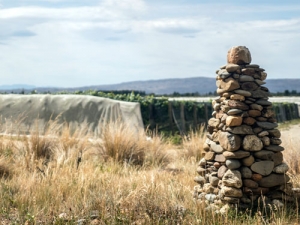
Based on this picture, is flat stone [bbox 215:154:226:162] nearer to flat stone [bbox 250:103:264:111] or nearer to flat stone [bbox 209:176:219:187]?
flat stone [bbox 209:176:219:187]

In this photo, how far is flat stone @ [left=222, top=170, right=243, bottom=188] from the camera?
5523mm

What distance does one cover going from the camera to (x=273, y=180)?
226 inches

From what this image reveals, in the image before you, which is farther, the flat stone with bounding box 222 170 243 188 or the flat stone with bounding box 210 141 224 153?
the flat stone with bounding box 210 141 224 153

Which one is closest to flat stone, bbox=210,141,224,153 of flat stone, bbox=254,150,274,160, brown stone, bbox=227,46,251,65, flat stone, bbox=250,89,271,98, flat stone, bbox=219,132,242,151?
flat stone, bbox=219,132,242,151

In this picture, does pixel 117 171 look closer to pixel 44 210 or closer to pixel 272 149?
pixel 44 210

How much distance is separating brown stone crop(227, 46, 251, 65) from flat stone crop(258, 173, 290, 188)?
1489 millimetres

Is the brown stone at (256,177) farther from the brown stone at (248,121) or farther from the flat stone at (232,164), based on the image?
the brown stone at (248,121)

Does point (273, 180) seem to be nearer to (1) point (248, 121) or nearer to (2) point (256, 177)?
(2) point (256, 177)

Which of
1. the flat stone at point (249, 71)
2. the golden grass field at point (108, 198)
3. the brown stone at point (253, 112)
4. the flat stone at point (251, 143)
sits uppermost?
the flat stone at point (249, 71)

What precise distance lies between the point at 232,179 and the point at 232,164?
181mm

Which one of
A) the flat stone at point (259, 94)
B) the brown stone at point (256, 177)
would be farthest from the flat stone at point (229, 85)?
the brown stone at point (256, 177)

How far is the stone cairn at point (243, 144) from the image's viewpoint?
18.4 ft

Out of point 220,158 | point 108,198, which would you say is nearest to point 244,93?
point 220,158

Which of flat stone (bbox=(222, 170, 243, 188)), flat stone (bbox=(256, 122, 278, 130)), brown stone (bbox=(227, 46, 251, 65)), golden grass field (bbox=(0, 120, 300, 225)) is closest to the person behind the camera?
golden grass field (bbox=(0, 120, 300, 225))
